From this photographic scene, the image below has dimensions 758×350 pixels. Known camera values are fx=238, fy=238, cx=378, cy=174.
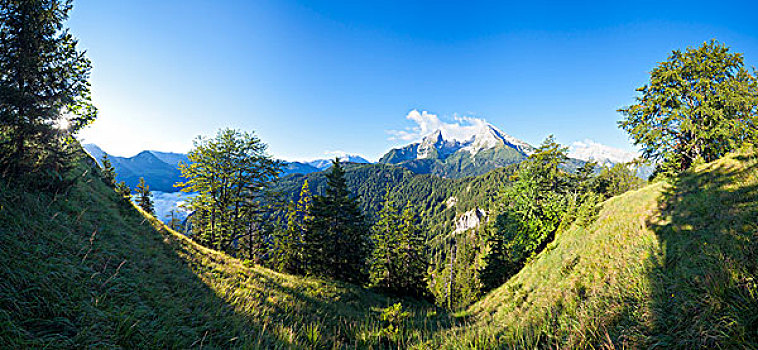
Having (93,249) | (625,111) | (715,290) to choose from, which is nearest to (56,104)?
(93,249)

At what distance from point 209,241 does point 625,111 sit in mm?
43144

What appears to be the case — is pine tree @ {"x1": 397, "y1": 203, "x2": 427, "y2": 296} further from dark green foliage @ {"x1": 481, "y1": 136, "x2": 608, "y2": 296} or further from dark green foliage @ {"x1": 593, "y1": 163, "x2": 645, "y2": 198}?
dark green foliage @ {"x1": 593, "y1": 163, "x2": 645, "y2": 198}

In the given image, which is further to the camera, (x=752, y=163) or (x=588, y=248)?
(x=588, y=248)

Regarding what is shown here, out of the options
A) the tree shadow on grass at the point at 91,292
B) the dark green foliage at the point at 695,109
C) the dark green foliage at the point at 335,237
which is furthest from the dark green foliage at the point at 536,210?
the tree shadow on grass at the point at 91,292

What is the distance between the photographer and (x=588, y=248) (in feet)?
38.4

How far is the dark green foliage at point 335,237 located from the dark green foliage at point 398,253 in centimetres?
323

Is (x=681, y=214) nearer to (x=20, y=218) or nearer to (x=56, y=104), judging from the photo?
(x=20, y=218)

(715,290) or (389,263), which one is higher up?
(715,290)

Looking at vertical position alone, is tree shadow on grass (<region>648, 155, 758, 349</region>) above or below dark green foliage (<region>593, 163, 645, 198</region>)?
below

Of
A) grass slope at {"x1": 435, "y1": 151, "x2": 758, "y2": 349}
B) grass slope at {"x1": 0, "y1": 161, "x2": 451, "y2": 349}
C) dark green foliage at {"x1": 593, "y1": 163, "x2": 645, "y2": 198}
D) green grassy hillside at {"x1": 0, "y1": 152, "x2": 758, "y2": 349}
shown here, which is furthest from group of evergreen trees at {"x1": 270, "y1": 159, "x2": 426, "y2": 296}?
dark green foliage at {"x1": 593, "y1": 163, "x2": 645, "y2": 198}

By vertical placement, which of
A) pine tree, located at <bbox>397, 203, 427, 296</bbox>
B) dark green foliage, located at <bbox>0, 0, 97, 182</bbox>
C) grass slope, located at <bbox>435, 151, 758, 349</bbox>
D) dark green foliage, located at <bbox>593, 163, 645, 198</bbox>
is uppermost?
dark green foliage, located at <bbox>593, 163, 645, 198</bbox>

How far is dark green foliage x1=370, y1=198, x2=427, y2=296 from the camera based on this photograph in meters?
30.6

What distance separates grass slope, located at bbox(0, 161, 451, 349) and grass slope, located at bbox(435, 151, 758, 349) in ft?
12.4

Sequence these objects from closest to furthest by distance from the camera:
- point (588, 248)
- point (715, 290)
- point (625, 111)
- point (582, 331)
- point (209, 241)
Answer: point (715, 290), point (582, 331), point (588, 248), point (625, 111), point (209, 241)
